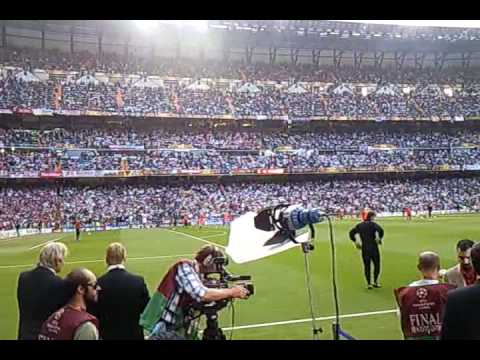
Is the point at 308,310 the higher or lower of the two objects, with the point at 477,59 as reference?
lower

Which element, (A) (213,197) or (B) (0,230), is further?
(A) (213,197)

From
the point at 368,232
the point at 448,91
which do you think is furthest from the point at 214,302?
the point at 448,91

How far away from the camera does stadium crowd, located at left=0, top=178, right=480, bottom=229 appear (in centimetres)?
3184

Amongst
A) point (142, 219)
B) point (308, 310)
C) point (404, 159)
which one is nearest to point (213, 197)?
point (142, 219)

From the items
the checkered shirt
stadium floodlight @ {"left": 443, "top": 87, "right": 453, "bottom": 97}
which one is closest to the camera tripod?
the checkered shirt

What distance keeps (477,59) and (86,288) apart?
5465 centimetres

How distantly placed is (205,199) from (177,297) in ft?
107

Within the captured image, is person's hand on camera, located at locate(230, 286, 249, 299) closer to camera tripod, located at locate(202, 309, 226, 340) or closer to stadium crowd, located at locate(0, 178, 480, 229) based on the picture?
camera tripod, located at locate(202, 309, 226, 340)

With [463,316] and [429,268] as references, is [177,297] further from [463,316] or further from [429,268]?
[429,268]

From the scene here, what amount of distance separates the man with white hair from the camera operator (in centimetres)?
77

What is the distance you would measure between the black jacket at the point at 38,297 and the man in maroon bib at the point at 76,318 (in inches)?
20.8

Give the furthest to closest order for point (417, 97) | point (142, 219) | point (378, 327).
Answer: point (417, 97) < point (142, 219) < point (378, 327)
